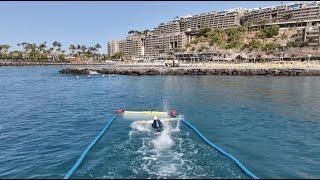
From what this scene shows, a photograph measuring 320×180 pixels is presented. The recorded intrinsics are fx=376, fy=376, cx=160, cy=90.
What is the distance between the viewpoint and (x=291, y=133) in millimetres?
25578

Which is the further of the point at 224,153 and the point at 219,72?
the point at 219,72

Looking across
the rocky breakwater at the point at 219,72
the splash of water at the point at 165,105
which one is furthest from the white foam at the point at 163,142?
the rocky breakwater at the point at 219,72

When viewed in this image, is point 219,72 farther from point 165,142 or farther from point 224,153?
point 224,153

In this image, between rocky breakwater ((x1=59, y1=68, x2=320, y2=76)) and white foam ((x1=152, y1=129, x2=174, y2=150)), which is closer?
white foam ((x1=152, y1=129, x2=174, y2=150))

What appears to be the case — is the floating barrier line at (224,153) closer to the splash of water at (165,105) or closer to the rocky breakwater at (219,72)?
the splash of water at (165,105)

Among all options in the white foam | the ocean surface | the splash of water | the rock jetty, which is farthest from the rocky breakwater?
the white foam

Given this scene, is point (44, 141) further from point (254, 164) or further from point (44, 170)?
point (254, 164)

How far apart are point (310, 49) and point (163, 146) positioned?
6463 inches

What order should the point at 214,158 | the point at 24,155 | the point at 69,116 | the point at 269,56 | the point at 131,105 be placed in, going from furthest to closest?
the point at 269,56, the point at 131,105, the point at 69,116, the point at 24,155, the point at 214,158

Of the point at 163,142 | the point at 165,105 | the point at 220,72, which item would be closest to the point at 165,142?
the point at 163,142

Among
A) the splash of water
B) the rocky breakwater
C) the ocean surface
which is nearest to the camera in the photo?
the ocean surface

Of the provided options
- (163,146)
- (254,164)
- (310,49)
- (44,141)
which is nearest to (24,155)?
(44,141)

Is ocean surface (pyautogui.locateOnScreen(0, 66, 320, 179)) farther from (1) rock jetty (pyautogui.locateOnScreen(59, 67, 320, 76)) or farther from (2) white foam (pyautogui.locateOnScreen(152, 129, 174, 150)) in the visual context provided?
(1) rock jetty (pyautogui.locateOnScreen(59, 67, 320, 76))

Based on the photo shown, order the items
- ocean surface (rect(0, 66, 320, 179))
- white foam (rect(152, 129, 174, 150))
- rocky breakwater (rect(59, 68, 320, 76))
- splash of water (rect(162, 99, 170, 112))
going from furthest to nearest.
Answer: rocky breakwater (rect(59, 68, 320, 76))
splash of water (rect(162, 99, 170, 112))
white foam (rect(152, 129, 174, 150))
ocean surface (rect(0, 66, 320, 179))
